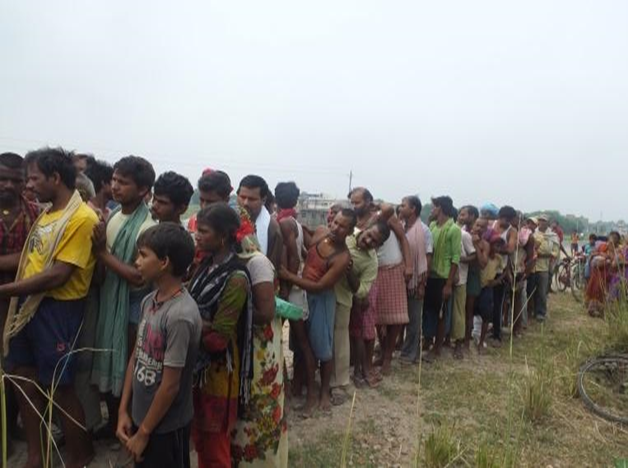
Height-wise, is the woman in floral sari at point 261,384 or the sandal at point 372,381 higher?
the woman in floral sari at point 261,384

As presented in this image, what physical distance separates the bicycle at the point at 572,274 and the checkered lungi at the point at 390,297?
25.2ft

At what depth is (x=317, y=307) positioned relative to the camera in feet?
12.3

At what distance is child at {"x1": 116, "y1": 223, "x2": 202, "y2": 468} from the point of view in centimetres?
185

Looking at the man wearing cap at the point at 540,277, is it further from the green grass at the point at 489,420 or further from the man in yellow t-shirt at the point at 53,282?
the man in yellow t-shirt at the point at 53,282

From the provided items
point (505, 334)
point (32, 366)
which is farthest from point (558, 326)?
point (32, 366)

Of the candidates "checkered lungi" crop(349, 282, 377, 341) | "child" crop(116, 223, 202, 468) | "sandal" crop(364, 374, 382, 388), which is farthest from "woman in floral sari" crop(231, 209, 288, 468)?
"sandal" crop(364, 374, 382, 388)

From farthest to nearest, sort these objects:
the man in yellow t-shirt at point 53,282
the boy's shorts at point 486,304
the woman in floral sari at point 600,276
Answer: the woman in floral sari at point 600,276, the boy's shorts at point 486,304, the man in yellow t-shirt at point 53,282

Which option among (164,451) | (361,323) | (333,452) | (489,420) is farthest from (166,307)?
(489,420)

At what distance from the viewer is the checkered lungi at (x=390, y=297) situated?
15.4ft

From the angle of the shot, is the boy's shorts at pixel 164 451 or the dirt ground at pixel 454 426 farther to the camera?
the dirt ground at pixel 454 426

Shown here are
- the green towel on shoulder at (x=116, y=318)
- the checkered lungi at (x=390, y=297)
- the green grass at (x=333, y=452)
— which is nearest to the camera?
the green towel on shoulder at (x=116, y=318)

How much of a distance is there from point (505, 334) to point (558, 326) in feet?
4.07

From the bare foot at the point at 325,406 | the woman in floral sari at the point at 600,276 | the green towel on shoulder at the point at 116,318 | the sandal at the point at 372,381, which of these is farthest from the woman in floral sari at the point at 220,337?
the woman in floral sari at the point at 600,276

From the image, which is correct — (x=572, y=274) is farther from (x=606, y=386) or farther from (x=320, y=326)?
(x=320, y=326)
